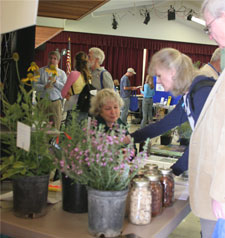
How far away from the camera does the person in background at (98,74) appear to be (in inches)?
166

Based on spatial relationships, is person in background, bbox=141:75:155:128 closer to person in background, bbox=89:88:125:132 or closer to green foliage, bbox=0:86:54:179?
person in background, bbox=89:88:125:132

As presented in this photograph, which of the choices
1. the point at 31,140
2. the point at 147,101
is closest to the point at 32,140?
the point at 31,140

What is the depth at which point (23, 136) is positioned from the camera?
3.98 feet

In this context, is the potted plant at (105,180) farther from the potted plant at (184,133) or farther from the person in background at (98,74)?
the person in background at (98,74)

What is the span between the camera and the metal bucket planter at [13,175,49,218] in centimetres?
123

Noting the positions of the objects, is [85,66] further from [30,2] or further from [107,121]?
[30,2]

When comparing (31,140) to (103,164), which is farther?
(31,140)

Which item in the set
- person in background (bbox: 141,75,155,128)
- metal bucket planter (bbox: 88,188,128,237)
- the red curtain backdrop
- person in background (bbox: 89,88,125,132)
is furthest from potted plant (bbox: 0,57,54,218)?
the red curtain backdrop

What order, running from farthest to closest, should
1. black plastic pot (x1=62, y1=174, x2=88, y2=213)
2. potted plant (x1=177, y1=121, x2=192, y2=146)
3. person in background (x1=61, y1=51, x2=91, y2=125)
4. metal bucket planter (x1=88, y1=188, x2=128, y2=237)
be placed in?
person in background (x1=61, y1=51, x2=91, y2=125)
potted plant (x1=177, y1=121, x2=192, y2=146)
black plastic pot (x1=62, y1=174, x2=88, y2=213)
metal bucket planter (x1=88, y1=188, x2=128, y2=237)

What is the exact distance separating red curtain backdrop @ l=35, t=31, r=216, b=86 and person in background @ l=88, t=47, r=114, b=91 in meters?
9.31

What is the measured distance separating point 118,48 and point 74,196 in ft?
43.2

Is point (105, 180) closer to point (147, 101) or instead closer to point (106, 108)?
point (106, 108)

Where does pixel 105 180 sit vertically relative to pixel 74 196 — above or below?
above

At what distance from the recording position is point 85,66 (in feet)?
13.9
